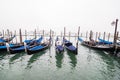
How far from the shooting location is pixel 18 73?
7.26 metres

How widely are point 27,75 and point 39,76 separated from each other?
0.90 m

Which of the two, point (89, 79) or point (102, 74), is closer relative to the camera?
point (89, 79)

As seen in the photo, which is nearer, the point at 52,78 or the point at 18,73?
the point at 52,78

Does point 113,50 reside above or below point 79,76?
above

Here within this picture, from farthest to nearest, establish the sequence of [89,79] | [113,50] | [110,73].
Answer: [113,50] < [110,73] < [89,79]

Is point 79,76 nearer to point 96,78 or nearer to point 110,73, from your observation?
point 96,78

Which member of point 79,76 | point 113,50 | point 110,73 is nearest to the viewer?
point 79,76

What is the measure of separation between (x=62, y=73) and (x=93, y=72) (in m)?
2.39

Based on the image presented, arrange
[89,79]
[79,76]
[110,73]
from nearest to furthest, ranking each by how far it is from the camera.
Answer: [89,79]
[79,76]
[110,73]

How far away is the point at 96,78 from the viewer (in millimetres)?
6582

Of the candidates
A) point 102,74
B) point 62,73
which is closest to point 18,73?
point 62,73

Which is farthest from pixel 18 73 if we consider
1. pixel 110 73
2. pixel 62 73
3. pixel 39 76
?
pixel 110 73

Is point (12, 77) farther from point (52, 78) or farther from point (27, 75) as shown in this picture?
point (52, 78)

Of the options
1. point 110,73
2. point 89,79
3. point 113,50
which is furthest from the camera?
point 113,50
